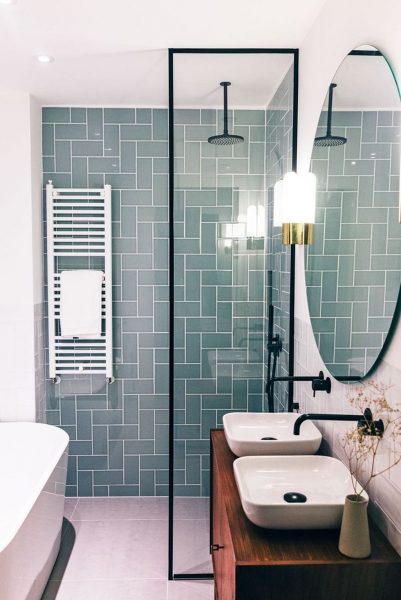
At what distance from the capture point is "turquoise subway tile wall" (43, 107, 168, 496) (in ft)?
13.0

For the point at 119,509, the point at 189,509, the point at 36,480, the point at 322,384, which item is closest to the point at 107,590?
the point at 189,509

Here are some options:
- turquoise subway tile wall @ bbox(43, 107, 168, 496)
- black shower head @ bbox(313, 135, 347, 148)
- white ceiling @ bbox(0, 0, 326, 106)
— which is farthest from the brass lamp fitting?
turquoise subway tile wall @ bbox(43, 107, 168, 496)

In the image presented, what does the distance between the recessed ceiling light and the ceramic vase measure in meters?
2.65

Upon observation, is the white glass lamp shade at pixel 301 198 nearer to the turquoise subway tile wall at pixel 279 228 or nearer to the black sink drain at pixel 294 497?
the turquoise subway tile wall at pixel 279 228

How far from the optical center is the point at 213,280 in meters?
3.09

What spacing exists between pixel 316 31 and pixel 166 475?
3.05 m

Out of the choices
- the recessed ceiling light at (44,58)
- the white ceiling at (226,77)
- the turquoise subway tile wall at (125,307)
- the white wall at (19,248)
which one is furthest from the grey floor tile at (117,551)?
the recessed ceiling light at (44,58)

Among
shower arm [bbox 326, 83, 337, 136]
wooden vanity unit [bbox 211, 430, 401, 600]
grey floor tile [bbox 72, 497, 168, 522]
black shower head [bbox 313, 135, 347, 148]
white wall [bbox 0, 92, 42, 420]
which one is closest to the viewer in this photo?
wooden vanity unit [bbox 211, 430, 401, 600]

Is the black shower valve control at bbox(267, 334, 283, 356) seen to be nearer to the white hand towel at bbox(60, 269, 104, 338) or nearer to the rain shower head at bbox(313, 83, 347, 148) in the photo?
the rain shower head at bbox(313, 83, 347, 148)

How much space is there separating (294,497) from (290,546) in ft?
0.69

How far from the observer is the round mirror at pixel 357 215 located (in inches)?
65.2

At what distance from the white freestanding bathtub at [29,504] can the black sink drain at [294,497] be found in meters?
1.14

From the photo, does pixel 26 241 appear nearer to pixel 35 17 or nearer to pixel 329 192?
pixel 35 17

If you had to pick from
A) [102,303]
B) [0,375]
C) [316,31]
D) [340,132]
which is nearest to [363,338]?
[340,132]
